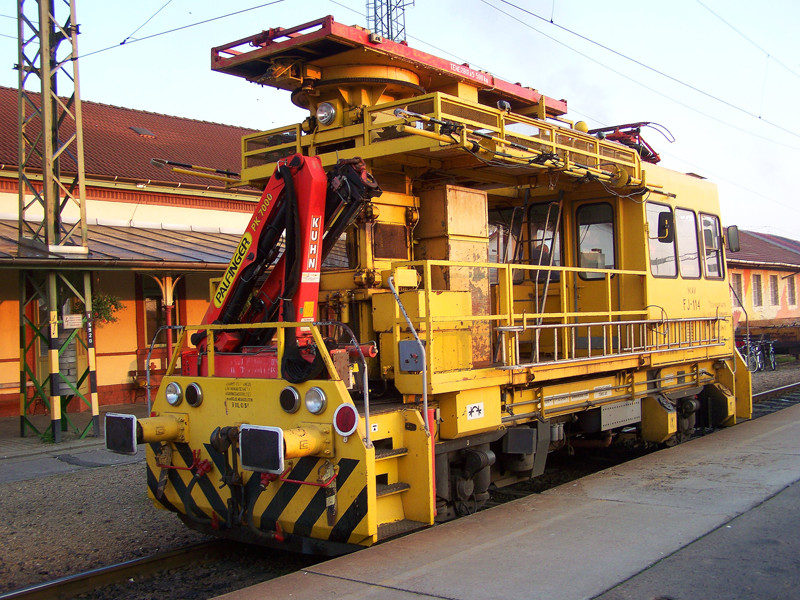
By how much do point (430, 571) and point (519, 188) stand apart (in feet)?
17.0

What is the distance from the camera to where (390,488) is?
545 cm

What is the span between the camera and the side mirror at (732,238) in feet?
34.2

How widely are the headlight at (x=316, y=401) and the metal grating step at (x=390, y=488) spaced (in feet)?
2.33

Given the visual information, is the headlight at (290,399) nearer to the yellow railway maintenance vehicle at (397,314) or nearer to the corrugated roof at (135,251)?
the yellow railway maintenance vehicle at (397,314)

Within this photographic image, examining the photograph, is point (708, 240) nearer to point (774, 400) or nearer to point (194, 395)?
point (774, 400)

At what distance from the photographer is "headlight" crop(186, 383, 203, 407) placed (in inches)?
235

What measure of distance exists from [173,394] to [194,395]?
288 mm

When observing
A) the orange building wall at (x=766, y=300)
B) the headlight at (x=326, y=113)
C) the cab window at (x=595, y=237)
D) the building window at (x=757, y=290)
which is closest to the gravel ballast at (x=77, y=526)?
the headlight at (x=326, y=113)

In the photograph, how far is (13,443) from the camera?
12344 millimetres

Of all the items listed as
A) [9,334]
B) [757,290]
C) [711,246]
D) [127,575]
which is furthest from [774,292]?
[127,575]

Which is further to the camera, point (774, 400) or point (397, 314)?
point (774, 400)

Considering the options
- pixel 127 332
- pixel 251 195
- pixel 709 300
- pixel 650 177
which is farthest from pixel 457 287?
pixel 251 195

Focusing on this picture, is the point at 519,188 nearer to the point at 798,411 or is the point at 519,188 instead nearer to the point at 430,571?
the point at 430,571

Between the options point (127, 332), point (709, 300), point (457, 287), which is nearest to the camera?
point (457, 287)
